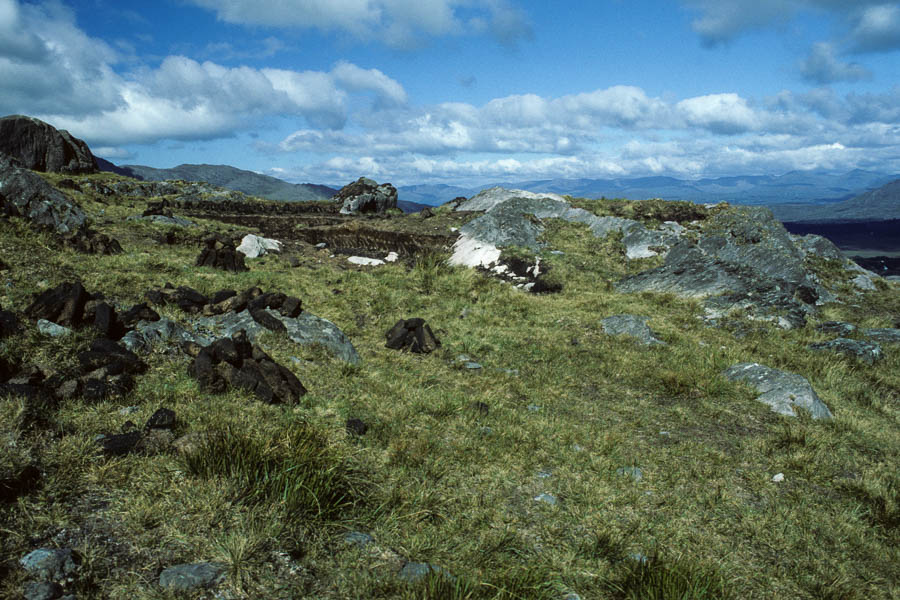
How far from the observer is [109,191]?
106 ft

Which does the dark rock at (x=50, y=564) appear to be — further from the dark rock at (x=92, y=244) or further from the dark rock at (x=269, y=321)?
the dark rock at (x=92, y=244)

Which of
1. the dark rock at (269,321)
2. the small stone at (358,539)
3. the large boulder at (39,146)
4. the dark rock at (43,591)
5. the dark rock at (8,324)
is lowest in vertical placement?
the small stone at (358,539)

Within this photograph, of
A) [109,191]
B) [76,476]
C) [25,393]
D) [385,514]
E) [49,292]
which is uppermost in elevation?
[109,191]

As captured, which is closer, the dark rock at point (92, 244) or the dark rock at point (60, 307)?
the dark rock at point (60, 307)

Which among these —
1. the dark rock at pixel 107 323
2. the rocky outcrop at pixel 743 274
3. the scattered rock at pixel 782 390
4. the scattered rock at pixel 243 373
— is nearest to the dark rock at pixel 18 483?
the scattered rock at pixel 243 373

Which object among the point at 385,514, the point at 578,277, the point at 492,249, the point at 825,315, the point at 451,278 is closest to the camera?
the point at 385,514

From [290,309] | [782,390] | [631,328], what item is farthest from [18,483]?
[631,328]

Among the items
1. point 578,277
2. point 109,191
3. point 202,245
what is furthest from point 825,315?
point 109,191

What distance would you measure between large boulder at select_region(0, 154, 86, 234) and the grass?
393 cm

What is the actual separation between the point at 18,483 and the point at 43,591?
126cm

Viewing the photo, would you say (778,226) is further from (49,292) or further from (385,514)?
(49,292)

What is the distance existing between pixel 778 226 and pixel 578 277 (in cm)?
1312

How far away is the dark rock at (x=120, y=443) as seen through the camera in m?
4.21

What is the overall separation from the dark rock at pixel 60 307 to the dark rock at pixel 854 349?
52.9ft
